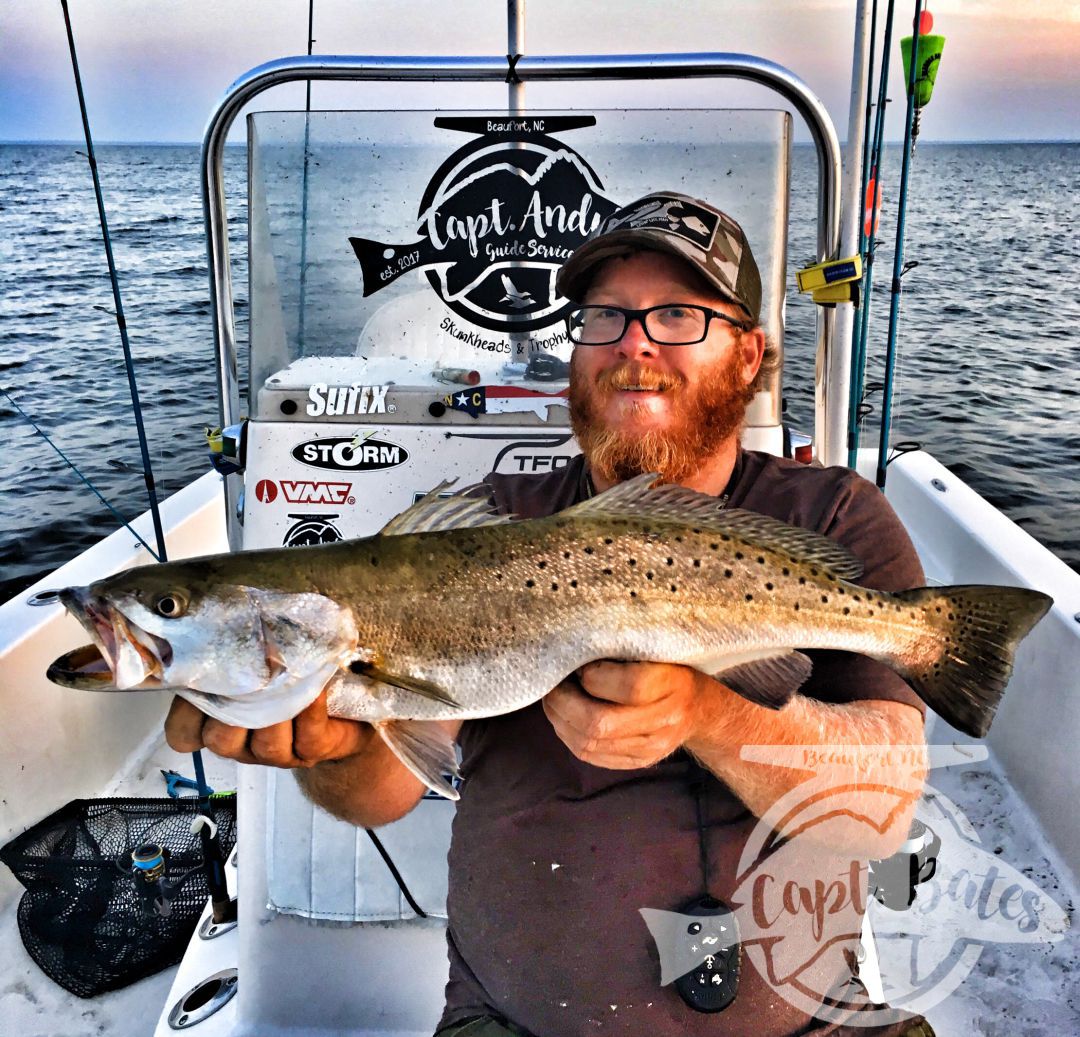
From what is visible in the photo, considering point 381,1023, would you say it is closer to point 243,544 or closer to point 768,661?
point 243,544

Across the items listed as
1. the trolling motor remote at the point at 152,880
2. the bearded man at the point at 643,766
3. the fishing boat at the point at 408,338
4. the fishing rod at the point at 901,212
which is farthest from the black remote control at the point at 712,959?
the fishing rod at the point at 901,212

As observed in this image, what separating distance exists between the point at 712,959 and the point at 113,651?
146cm

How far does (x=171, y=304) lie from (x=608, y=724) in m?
22.3

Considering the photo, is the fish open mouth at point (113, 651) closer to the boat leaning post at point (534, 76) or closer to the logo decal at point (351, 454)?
the logo decal at point (351, 454)

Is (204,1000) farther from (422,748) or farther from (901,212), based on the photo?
(901,212)

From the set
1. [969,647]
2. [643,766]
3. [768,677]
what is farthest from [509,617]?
[969,647]

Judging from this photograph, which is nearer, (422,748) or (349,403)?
(422,748)

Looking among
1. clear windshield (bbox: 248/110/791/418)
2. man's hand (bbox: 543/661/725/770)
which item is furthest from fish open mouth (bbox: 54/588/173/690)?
clear windshield (bbox: 248/110/791/418)

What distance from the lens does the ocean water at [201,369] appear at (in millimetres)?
11383

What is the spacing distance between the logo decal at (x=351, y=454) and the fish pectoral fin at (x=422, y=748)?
1.16m

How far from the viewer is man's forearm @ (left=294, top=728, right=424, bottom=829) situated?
2.40 m

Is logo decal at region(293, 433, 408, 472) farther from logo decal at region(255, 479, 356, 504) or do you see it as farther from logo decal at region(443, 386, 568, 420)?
logo decal at region(443, 386, 568, 420)

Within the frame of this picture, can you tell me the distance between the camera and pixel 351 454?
3.00 meters

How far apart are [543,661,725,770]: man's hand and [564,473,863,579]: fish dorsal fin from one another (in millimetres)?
345
